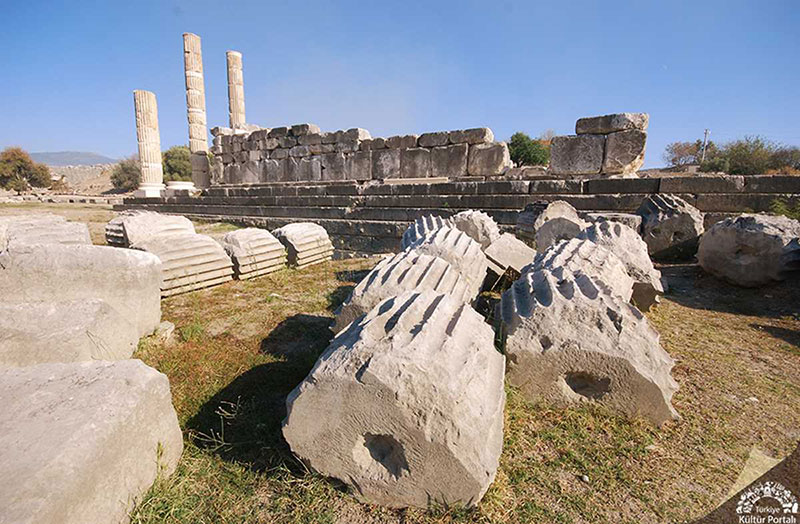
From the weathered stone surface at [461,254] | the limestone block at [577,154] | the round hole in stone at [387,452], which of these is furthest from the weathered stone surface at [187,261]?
the limestone block at [577,154]

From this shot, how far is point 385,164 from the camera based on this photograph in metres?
10.5

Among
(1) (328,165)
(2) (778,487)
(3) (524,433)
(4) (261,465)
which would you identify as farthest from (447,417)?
(1) (328,165)

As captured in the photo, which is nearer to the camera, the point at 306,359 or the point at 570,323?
the point at 570,323

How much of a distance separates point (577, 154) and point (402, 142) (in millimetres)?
4220

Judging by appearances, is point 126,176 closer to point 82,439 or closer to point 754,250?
point 82,439

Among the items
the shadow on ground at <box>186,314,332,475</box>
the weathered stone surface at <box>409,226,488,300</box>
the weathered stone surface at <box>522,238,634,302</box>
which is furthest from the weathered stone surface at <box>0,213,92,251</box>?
the weathered stone surface at <box>522,238,634,302</box>

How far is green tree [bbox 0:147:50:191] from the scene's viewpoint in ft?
85.6

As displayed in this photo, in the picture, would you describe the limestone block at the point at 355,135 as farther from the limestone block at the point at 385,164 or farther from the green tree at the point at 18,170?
the green tree at the point at 18,170

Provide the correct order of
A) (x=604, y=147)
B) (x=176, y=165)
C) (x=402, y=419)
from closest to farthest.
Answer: (x=402, y=419), (x=604, y=147), (x=176, y=165)

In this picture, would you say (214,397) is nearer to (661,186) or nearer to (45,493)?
(45,493)

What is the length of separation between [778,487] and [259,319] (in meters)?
3.49

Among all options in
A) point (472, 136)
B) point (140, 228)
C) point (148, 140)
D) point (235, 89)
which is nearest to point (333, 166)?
point (472, 136)

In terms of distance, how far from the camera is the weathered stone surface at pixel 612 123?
23.9 ft

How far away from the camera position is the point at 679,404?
7.30 ft
